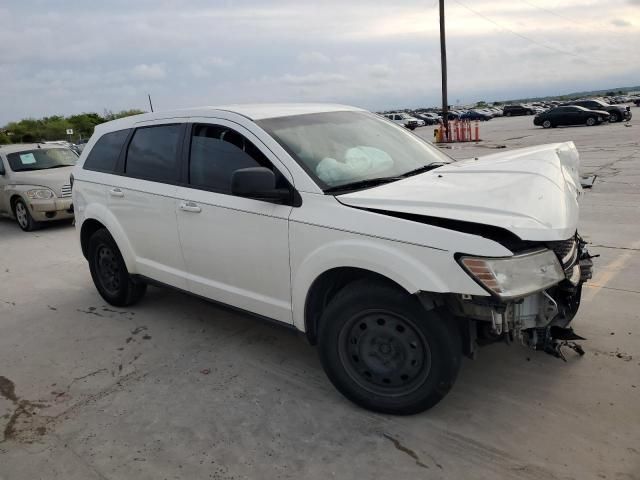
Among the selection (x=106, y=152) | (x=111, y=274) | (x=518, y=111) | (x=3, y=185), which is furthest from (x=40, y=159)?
(x=518, y=111)

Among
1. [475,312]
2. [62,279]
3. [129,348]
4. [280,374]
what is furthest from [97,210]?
[475,312]

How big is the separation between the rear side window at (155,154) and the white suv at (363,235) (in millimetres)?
17

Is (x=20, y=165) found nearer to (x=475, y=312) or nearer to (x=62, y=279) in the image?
(x=62, y=279)

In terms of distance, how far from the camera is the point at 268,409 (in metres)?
3.29

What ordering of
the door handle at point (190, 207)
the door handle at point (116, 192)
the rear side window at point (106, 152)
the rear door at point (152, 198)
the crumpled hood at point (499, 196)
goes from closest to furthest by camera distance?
the crumpled hood at point (499, 196) → the door handle at point (190, 207) → the rear door at point (152, 198) → the door handle at point (116, 192) → the rear side window at point (106, 152)

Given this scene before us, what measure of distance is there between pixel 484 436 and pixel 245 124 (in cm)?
244

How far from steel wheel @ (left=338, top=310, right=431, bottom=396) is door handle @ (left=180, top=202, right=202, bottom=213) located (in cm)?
147

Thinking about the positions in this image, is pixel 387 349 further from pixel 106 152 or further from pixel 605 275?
pixel 106 152

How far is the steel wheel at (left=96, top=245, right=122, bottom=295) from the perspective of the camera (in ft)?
16.6

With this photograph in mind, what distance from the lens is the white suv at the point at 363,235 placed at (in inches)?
107

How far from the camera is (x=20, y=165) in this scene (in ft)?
34.6

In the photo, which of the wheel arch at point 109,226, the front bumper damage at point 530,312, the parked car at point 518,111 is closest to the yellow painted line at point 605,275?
the front bumper damage at point 530,312

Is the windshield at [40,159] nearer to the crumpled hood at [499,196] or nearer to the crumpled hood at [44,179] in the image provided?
the crumpled hood at [44,179]

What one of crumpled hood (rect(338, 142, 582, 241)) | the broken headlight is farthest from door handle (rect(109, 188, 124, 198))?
the broken headlight
